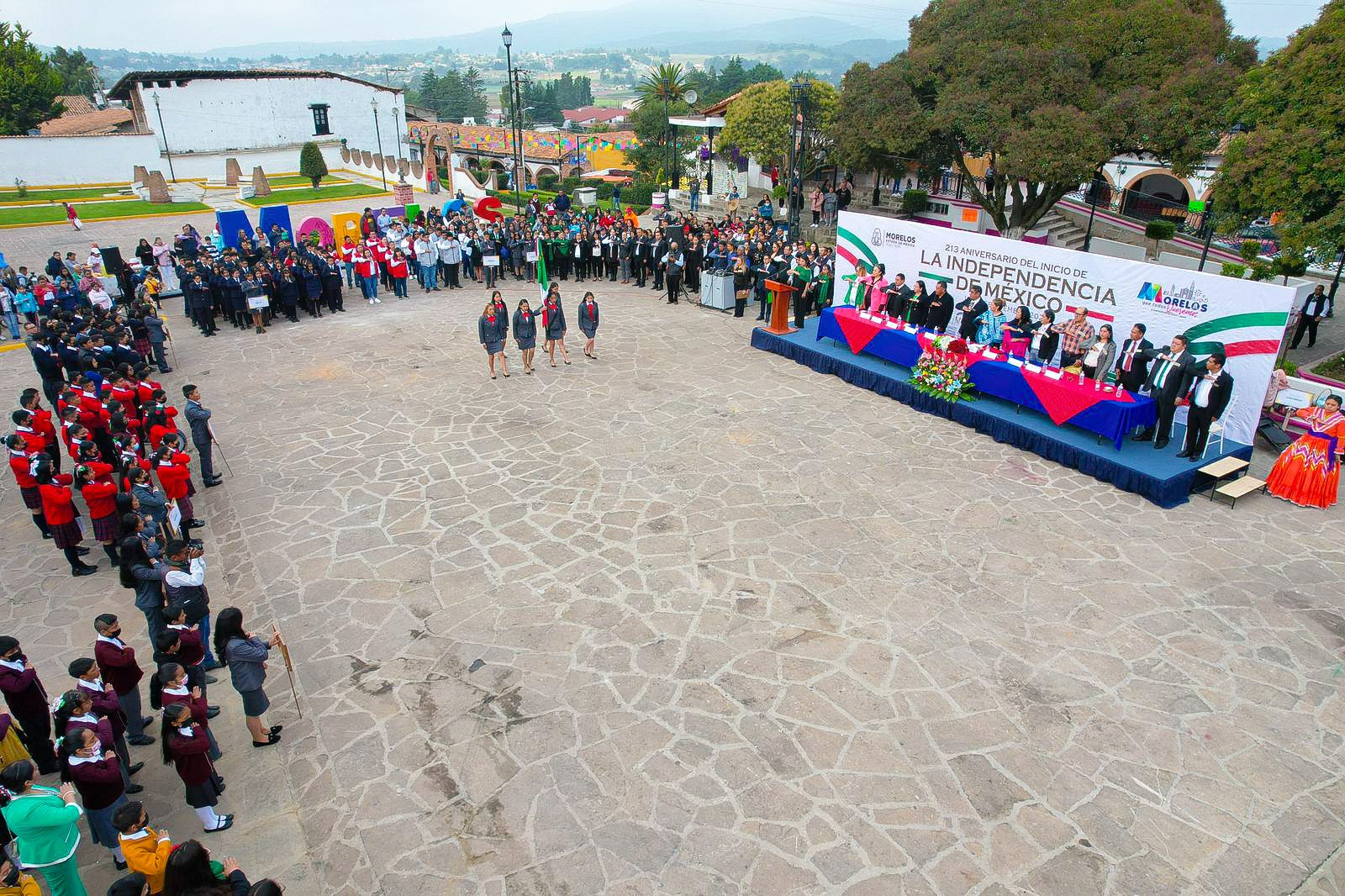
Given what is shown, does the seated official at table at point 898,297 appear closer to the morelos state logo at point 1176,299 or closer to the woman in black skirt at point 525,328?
the morelos state logo at point 1176,299

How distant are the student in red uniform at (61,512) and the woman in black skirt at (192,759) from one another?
4.90 m

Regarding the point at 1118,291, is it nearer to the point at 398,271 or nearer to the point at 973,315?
the point at 973,315

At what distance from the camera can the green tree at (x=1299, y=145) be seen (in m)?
14.1

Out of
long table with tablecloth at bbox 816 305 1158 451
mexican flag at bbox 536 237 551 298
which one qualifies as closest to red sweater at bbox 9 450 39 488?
long table with tablecloth at bbox 816 305 1158 451

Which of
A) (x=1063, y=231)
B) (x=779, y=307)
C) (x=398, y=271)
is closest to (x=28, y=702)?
(x=779, y=307)

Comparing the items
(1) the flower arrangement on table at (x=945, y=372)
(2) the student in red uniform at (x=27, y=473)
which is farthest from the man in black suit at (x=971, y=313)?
(2) the student in red uniform at (x=27, y=473)

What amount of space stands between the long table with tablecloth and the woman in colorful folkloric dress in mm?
1844

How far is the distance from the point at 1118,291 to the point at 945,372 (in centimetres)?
306

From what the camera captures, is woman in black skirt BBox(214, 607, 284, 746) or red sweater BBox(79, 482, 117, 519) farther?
red sweater BBox(79, 482, 117, 519)

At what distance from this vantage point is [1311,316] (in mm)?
18828

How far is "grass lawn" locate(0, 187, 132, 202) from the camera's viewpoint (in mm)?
39062

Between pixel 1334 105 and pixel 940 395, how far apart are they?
8.92 meters

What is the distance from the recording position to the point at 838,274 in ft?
61.2

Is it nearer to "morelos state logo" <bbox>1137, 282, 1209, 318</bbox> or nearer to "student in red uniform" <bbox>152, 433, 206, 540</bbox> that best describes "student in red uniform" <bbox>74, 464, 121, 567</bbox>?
"student in red uniform" <bbox>152, 433, 206, 540</bbox>
